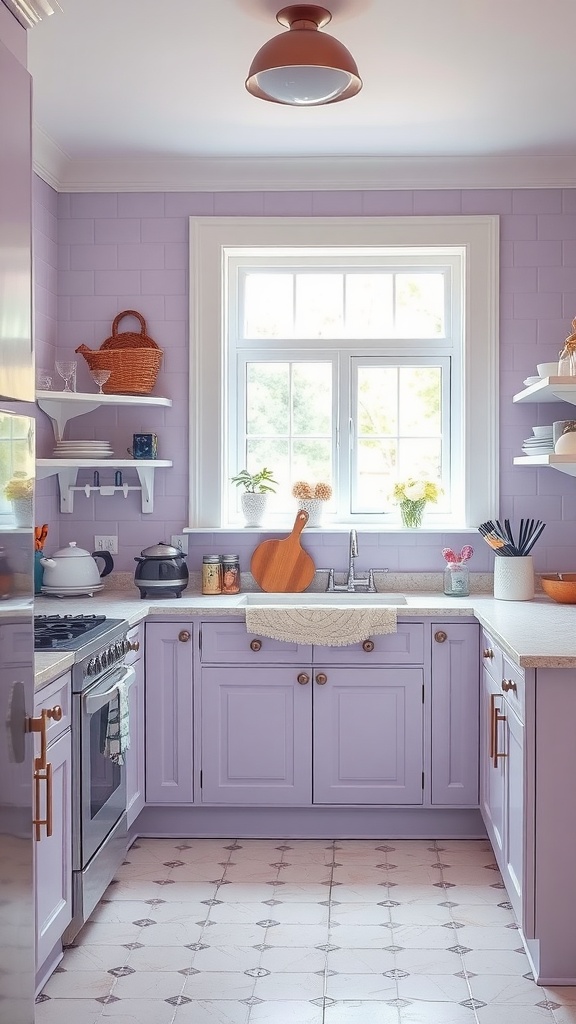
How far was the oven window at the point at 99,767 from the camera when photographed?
298cm

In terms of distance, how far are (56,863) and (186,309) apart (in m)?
2.49

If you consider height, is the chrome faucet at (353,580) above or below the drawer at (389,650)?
above

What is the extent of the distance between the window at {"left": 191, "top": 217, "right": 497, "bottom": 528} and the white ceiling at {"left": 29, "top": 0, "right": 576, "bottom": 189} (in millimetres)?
332

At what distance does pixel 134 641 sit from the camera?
11.9 feet

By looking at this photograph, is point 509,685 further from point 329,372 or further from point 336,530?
point 329,372

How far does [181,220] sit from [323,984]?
10.2 ft

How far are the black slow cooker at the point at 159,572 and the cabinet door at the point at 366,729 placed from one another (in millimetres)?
687

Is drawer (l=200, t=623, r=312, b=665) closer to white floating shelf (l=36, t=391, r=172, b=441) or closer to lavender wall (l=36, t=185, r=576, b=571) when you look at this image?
lavender wall (l=36, t=185, r=576, b=571)

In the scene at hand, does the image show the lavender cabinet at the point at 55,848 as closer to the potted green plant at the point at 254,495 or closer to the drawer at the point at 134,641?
the drawer at the point at 134,641

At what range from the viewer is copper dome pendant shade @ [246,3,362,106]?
2746 millimetres

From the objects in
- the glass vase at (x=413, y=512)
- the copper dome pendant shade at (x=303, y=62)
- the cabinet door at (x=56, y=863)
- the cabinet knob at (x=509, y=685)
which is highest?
the copper dome pendant shade at (x=303, y=62)

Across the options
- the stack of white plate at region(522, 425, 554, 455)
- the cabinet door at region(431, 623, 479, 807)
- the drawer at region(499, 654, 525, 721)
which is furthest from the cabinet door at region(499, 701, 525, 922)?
the stack of white plate at region(522, 425, 554, 455)

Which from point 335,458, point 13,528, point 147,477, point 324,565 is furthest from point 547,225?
point 13,528

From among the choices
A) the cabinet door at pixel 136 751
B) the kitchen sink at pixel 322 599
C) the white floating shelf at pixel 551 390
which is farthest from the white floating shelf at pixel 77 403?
the white floating shelf at pixel 551 390
